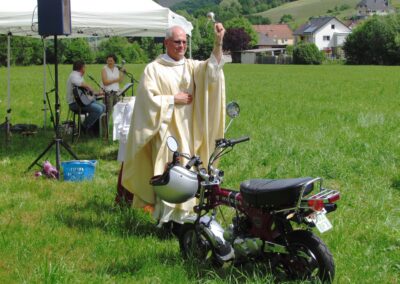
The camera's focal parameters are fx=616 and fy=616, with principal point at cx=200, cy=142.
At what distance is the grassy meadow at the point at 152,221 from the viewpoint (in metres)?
4.84

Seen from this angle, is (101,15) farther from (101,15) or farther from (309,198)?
(309,198)

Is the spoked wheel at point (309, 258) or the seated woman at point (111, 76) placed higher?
the seated woman at point (111, 76)

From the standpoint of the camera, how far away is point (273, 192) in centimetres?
410

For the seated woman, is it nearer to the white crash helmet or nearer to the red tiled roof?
the white crash helmet

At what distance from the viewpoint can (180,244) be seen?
522cm

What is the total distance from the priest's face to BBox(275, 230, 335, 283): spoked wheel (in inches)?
91.6

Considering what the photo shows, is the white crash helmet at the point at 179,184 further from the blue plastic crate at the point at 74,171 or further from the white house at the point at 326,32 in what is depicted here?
the white house at the point at 326,32

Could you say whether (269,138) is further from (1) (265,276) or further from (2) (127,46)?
(2) (127,46)

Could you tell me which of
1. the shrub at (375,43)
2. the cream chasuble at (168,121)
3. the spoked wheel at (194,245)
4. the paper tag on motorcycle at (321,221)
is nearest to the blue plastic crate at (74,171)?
the cream chasuble at (168,121)

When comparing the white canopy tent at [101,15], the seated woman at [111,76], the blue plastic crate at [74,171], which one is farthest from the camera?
the seated woman at [111,76]

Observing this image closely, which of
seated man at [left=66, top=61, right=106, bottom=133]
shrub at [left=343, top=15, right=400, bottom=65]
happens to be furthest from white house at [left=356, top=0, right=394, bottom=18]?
seated man at [left=66, top=61, right=106, bottom=133]

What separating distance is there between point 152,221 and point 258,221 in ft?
6.62

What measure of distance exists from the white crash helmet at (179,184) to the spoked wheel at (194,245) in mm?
305

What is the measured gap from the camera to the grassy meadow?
484cm
